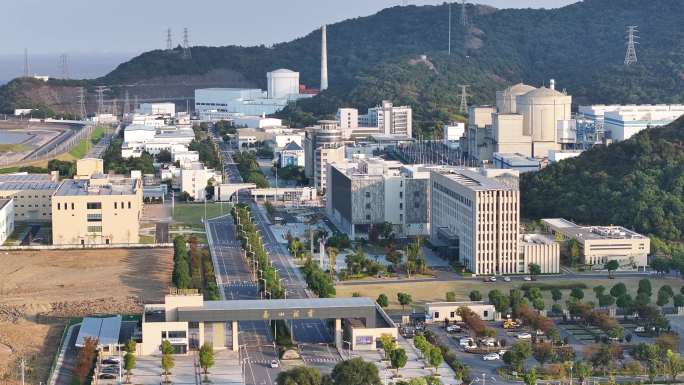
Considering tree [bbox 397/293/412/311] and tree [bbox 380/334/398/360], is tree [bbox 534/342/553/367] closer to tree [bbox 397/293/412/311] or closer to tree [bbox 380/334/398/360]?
tree [bbox 380/334/398/360]

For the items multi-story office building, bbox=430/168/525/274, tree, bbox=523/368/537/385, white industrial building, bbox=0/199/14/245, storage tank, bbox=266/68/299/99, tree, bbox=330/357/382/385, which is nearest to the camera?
tree, bbox=330/357/382/385

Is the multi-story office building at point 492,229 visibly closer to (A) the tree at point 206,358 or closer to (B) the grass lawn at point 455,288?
(B) the grass lawn at point 455,288

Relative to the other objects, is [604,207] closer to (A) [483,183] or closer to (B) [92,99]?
(A) [483,183]

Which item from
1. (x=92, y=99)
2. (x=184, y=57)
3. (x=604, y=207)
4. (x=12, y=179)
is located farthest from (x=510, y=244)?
(x=184, y=57)

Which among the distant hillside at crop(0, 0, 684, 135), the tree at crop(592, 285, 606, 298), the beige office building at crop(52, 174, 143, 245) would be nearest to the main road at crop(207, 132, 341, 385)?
the beige office building at crop(52, 174, 143, 245)

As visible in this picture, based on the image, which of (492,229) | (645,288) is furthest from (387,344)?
(492,229)

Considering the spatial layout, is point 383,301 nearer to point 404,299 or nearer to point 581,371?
point 404,299
